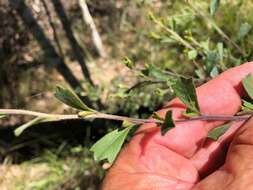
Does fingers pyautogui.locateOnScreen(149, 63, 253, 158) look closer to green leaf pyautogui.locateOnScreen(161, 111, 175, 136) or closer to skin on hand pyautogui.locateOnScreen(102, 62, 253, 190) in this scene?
skin on hand pyautogui.locateOnScreen(102, 62, 253, 190)

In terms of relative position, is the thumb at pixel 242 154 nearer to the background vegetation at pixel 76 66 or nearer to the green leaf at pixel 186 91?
the green leaf at pixel 186 91

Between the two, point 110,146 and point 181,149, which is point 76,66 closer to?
point 181,149

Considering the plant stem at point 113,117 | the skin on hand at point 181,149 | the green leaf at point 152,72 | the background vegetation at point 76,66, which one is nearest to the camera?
the plant stem at point 113,117

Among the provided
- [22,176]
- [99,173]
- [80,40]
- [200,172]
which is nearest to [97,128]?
[99,173]

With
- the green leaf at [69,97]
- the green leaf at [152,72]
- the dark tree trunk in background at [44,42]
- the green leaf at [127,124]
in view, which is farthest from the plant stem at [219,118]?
the dark tree trunk in background at [44,42]

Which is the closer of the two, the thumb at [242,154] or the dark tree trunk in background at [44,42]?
the thumb at [242,154]

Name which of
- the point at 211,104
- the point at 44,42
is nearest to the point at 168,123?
the point at 211,104
